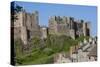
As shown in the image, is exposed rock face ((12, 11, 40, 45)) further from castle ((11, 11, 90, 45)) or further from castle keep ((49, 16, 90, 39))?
castle keep ((49, 16, 90, 39))

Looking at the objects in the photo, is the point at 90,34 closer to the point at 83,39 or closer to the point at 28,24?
the point at 83,39

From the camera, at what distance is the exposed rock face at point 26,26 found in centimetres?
187

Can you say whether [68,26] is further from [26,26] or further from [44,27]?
[26,26]

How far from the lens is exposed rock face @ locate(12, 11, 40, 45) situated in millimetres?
1866

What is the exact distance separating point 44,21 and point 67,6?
30cm

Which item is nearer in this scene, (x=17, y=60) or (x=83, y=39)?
(x=17, y=60)

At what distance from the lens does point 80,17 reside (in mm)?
2141

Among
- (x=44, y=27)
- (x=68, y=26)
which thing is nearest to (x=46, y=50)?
(x=44, y=27)

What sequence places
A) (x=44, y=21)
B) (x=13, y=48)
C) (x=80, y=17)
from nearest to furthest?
(x=13, y=48) → (x=44, y=21) → (x=80, y=17)

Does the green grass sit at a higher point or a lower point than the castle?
lower

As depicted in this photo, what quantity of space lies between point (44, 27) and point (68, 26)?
0.26 m

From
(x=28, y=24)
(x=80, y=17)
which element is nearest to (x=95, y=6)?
(x=80, y=17)

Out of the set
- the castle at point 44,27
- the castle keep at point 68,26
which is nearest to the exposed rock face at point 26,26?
the castle at point 44,27

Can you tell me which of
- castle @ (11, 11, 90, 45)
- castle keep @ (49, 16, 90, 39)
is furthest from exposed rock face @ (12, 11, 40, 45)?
castle keep @ (49, 16, 90, 39)
